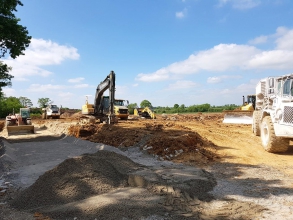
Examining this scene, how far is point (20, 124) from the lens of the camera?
18.0 meters

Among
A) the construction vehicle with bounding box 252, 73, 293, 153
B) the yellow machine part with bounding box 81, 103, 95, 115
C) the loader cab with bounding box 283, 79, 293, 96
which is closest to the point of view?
the construction vehicle with bounding box 252, 73, 293, 153

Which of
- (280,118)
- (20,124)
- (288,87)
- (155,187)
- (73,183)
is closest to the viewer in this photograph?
(155,187)

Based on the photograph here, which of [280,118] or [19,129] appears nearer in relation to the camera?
[280,118]

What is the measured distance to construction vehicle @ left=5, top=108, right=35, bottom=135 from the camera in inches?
666

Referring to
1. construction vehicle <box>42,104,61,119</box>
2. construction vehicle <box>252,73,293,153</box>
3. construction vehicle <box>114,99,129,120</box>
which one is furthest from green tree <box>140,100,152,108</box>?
construction vehicle <box>252,73,293,153</box>

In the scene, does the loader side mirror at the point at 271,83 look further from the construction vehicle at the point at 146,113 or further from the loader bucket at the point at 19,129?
the construction vehicle at the point at 146,113

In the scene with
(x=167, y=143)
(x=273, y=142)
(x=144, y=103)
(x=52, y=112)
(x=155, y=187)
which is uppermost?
(x=144, y=103)

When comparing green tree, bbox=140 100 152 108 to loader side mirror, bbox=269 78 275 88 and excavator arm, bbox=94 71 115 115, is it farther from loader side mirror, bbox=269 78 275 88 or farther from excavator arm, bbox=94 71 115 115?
loader side mirror, bbox=269 78 275 88

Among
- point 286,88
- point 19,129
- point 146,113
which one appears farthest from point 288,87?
point 146,113

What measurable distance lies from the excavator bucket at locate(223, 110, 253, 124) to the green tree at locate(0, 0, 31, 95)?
16.0m

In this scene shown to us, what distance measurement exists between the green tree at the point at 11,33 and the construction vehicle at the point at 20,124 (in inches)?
201

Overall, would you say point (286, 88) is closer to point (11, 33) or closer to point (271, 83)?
point (271, 83)

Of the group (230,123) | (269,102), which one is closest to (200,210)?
(269,102)

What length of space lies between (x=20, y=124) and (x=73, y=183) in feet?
48.9
